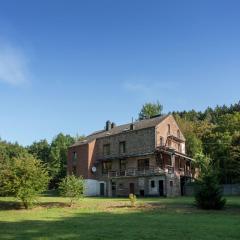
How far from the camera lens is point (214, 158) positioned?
68.7m

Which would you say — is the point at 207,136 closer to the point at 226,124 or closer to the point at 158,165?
the point at 226,124

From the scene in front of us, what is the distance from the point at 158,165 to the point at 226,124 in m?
21.2

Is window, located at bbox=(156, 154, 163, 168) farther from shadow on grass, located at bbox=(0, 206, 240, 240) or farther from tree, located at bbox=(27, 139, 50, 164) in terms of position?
tree, located at bbox=(27, 139, 50, 164)

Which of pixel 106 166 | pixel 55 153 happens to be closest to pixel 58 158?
pixel 55 153

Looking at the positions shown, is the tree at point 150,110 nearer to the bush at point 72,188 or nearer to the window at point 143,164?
the window at point 143,164

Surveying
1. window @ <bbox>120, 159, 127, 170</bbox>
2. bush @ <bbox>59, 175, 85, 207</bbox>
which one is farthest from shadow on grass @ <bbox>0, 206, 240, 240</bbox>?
window @ <bbox>120, 159, 127, 170</bbox>

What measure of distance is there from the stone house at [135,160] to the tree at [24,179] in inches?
939

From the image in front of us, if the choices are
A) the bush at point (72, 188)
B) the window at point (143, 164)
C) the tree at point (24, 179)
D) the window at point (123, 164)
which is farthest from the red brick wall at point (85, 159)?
the tree at point (24, 179)

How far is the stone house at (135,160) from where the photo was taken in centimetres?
5803

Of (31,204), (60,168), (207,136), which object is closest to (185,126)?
(207,136)

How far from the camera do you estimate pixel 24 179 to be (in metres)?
34.8

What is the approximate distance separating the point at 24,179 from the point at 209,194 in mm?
14745

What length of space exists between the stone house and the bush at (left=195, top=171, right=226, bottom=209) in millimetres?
23732

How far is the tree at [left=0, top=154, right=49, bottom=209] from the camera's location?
3406 cm
